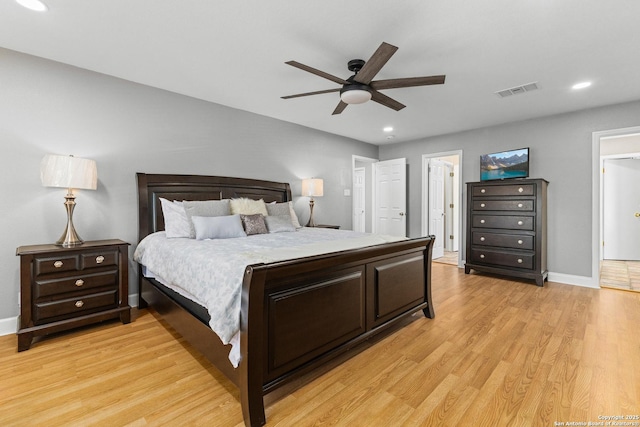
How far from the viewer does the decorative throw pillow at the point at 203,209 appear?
3.00m

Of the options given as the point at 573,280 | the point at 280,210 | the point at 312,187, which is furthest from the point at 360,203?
the point at 573,280

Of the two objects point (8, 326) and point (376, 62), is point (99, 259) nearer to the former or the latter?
point (8, 326)

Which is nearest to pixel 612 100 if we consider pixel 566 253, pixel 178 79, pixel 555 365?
pixel 566 253

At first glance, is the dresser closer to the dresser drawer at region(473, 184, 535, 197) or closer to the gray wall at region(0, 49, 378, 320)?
the dresser drawer at region(473, 184, 535, 197)

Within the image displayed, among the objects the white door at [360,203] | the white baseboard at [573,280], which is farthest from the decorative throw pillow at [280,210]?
the white baseboard at [573,280]

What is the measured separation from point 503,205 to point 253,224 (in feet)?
12.2

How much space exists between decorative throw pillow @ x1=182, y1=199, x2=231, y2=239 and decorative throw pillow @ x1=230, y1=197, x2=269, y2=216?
0.27 feet

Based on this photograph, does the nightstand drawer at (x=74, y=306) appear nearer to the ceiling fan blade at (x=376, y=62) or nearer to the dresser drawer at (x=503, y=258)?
the ceiling fan blade at (x=376, y=62)

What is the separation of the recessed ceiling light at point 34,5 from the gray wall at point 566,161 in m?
5.65

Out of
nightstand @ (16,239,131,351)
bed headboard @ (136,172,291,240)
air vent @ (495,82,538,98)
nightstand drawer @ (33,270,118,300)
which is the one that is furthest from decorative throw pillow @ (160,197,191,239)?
air vent @ (495,82,538,98)

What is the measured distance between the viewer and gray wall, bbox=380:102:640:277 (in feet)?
13.0

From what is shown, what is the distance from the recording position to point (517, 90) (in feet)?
11.1

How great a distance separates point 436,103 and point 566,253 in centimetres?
297

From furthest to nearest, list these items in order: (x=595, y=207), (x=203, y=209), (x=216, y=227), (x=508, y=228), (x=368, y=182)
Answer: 1. (x=368, y=182)
2. (x=508, y=228)
3. (x=595, y=207)
4. (x=203, y=209)
5. (x=216, y=227)
